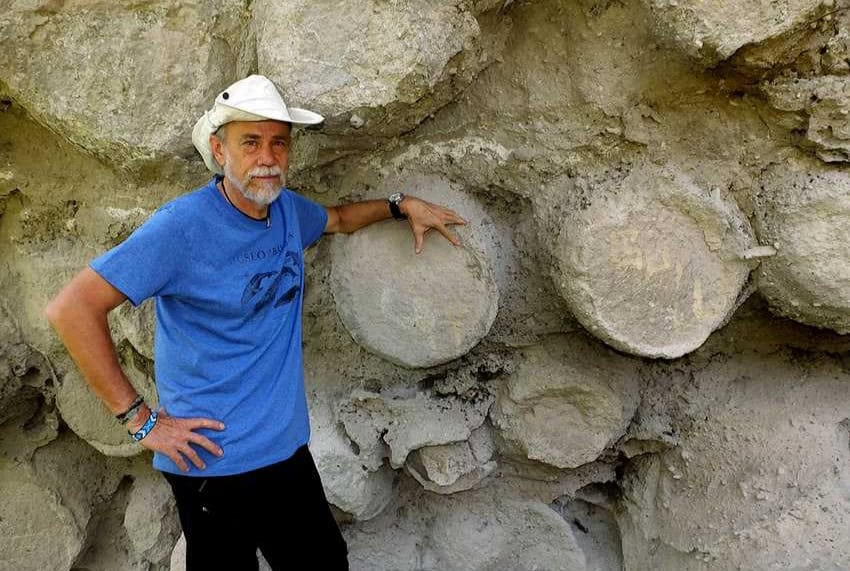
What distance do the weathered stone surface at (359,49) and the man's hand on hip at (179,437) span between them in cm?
44

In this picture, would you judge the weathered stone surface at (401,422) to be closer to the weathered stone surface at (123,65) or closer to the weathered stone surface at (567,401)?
the weathered stone surface at (567,401)

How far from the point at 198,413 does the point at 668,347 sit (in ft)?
2.16

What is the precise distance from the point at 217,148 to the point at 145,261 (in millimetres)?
182

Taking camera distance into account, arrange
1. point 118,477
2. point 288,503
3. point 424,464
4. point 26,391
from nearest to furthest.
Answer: point 288,503 → point 424,464 → point 26,391 → point 118,477

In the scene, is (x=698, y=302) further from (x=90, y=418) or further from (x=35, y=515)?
(x=35, y=515)

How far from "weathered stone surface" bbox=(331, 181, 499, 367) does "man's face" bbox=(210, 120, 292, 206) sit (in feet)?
0.82

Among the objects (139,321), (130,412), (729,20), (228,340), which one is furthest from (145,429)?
(729,20)

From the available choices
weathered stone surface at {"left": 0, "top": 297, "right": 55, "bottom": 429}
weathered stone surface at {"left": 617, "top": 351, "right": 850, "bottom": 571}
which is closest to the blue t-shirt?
weathered stone surface at {"left": 0, "top": 297, "right": 55, "bottom": 429}

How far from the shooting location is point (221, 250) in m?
0.91

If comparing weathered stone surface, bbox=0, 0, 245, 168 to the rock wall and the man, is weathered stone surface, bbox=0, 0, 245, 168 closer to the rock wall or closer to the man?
the rock wall

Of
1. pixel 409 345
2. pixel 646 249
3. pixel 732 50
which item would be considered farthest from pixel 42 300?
pixel 732 50

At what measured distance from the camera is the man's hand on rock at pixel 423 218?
1.08 m

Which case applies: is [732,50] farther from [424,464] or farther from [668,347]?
[424,464]

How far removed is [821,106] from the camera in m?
0.97
